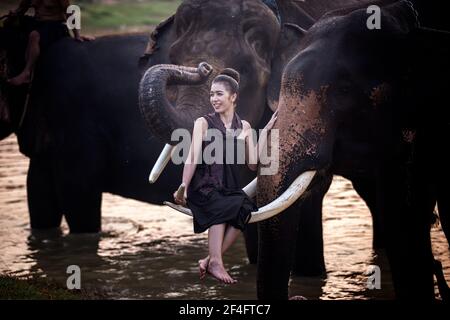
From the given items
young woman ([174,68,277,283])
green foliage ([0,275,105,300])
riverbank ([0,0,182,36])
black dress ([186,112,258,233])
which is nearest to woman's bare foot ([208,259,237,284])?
young woman ([174,68,277,283])

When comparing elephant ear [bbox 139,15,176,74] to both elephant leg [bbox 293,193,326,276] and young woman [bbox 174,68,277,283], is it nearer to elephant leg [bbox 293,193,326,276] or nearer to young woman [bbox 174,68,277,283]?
elephant leg [bbox 293,193,326,276]

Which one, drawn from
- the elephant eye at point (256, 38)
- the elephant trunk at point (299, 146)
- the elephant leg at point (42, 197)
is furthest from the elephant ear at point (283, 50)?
the elephant leg at point (42, 197)

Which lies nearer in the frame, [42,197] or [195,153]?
[195,153]

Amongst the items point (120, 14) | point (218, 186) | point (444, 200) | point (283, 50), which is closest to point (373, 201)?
point (283, 50)

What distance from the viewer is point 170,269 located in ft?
31.8

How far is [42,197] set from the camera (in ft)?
37.4

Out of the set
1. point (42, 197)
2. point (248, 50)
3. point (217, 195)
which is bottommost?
point (42, 197)

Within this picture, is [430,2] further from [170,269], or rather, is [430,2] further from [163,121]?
[170,269]

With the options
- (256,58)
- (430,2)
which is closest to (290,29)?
(256,58)

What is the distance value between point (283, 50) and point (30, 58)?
8.78 ft

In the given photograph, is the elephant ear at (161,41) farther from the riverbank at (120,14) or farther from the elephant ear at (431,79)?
the riverbank at (120,14)

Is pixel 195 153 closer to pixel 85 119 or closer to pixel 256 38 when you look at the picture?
pixel 256 38

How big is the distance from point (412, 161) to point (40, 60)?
15.3 ft

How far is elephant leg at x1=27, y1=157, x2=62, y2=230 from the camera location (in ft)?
37.3
